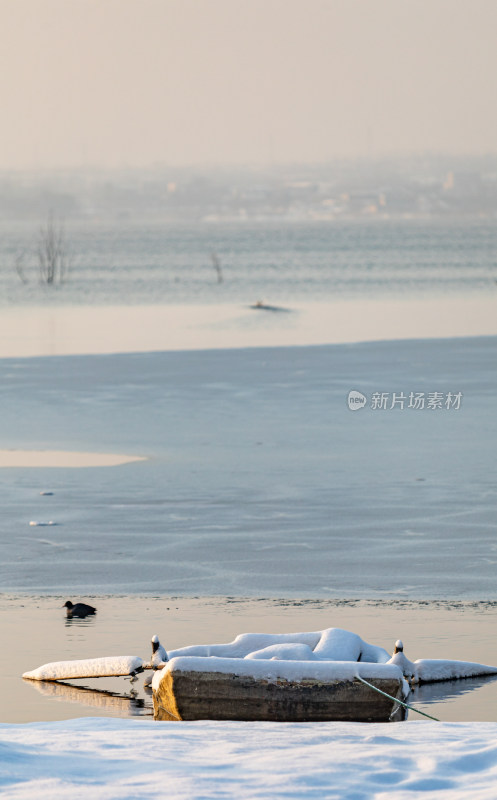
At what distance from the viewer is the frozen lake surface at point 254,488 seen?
450 inches

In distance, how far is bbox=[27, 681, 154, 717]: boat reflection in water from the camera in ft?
26.6

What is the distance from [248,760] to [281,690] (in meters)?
0.96

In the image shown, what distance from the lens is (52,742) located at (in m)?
7.00

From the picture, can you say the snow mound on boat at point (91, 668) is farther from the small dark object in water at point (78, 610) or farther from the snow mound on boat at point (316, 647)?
the small dark object in water at point (78, 610)

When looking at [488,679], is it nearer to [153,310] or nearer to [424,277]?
[153,310]

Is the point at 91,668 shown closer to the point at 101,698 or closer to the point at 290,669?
the point at 101,698

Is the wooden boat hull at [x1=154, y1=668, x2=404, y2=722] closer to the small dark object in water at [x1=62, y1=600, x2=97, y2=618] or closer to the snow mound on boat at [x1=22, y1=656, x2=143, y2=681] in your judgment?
the snow mound on boat at [x1=22, y1=656, x2=143, y2=681]

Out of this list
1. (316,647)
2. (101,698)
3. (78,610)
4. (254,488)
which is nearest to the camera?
(316,647)

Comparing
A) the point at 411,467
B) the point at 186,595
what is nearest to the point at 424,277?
the point at 411,467

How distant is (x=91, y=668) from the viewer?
846 cm
